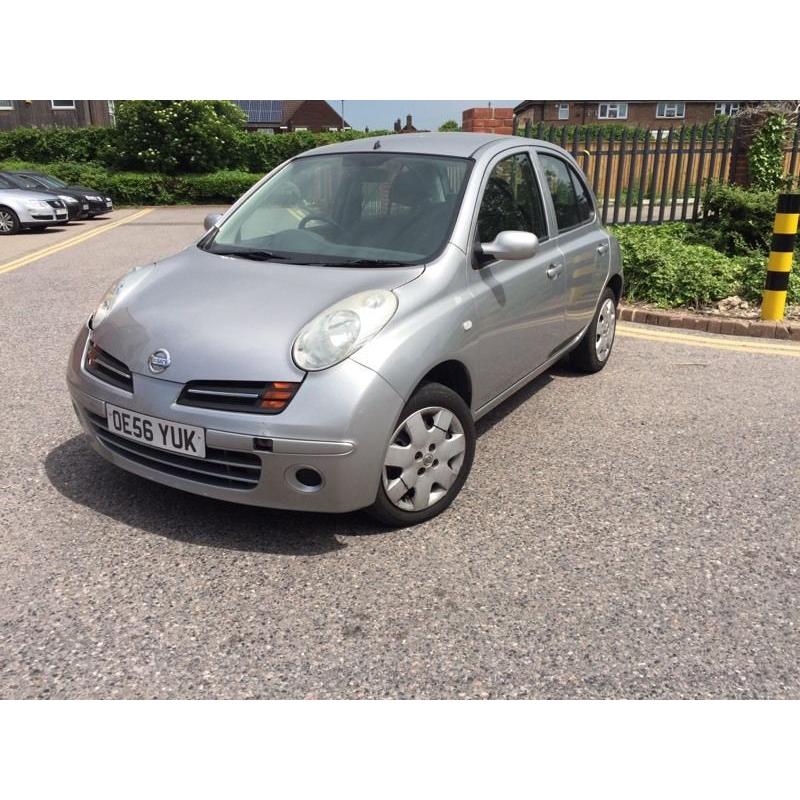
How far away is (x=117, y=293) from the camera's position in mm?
3678

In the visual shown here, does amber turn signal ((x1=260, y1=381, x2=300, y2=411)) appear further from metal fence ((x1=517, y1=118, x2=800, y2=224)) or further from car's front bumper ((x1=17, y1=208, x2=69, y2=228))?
car's front bumper ((x1=17, y1=208, x2=69, y2=228))

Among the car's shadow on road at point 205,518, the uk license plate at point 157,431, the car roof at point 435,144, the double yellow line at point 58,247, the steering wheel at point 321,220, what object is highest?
the car roof at point 435,144

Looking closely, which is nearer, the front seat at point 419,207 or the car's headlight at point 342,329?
the car's headlight at point 342,329

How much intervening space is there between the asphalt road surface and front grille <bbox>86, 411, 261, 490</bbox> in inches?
11.8

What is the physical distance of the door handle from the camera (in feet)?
14.4

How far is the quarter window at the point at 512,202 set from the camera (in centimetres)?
392

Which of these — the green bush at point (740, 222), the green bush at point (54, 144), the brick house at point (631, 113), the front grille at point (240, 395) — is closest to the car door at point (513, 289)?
the front grille at point (240, 395)

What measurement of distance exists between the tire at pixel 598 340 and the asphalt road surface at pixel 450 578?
93 cm

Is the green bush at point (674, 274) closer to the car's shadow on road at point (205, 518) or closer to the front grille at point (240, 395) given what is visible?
the car's shadow on road at point (205, 518)

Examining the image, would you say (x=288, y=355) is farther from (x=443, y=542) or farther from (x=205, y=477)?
(x=443, y=542)

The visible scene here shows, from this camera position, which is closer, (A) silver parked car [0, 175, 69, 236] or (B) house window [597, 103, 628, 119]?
(A) silver parked car [0, 175, 69, 236]

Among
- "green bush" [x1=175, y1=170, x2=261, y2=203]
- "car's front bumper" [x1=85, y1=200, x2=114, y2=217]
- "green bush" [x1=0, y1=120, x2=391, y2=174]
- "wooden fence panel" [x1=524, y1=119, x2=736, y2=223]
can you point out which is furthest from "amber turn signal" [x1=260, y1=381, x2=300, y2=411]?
"green bush" [x1=0, y1=120, x2=391, y2=174]

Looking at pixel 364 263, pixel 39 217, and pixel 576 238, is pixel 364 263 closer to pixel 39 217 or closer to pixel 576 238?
pixel 576 238

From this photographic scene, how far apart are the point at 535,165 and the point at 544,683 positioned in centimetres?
315
